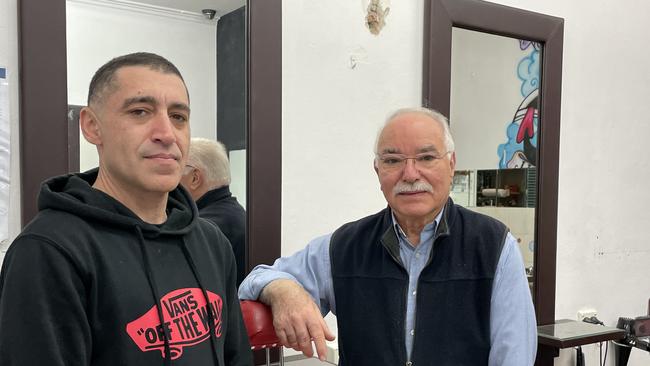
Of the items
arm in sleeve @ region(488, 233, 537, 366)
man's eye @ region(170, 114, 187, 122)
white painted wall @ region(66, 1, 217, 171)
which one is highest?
white painted wall @ region(66, 1, 217, 171)

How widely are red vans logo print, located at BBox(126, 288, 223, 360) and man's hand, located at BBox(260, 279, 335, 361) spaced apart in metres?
0.21

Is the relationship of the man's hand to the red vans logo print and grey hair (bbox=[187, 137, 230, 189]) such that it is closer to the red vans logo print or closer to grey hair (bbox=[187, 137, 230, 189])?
the red vans logo print

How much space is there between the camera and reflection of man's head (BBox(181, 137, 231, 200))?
205 cm

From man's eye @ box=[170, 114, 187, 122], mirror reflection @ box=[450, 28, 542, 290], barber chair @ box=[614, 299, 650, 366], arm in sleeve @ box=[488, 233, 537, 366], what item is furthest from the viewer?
barber chair @ box=[614, 299, 650, 366]

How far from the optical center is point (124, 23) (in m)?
1.90

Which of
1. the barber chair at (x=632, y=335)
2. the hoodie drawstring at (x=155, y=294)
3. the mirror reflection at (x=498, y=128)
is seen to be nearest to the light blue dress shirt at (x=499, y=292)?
the hoodie drawstring at (x=155, y=294)

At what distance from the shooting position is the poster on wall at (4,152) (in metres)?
1.73

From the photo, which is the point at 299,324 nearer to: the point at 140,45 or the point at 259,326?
the point at 259,326

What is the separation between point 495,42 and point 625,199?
1264 mm

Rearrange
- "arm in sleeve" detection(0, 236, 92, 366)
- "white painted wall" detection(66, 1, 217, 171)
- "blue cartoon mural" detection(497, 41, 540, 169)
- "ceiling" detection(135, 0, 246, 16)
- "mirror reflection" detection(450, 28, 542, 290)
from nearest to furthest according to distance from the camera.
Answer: "arm in sleeve" detection(0, 236, 92, 366)
"white painted wall" detection(66, 1, 217, 171)
"ceiling" detection(135, 0, 246, 16)
"mirror reflection" detection(450, 28, 542, 290)
"blue cartoon mural" detection(497, 41, 540, 169)

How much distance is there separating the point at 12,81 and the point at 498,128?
7.02 feet

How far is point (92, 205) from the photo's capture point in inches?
43.4

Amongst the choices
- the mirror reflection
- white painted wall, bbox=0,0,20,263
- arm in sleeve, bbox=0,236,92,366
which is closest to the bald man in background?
white painted wall, bbox=0,0,20,263

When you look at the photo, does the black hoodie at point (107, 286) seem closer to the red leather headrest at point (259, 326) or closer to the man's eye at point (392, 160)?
the red leather headrest at point (259, 326)
